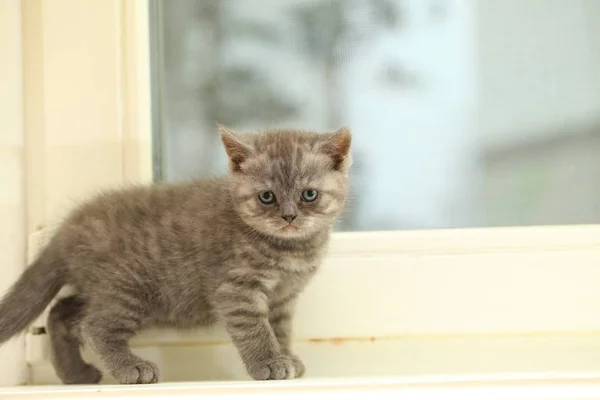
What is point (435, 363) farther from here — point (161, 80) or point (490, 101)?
point (161, 80)

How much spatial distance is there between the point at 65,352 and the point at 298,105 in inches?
25.8

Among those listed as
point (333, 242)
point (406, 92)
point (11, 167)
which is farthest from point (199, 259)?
point (406, 92)

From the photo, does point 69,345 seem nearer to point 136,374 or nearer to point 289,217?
point 136,374

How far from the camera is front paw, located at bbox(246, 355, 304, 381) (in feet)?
3.50

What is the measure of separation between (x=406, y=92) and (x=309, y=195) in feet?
1.24

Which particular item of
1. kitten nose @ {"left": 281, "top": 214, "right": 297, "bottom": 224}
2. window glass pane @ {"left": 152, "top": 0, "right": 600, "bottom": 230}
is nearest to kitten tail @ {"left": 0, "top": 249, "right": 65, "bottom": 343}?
window glass pane @ {"left": 152, "top": 0, "right": 600, "bottom": 230}

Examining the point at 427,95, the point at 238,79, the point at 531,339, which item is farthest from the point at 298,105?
the point at 531,339

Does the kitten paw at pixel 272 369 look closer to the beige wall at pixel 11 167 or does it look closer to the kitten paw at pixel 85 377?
the kitten paw at pixel 85 377

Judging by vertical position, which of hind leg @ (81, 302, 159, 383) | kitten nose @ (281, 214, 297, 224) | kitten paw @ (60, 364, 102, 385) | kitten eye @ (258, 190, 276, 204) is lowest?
kitten paw @ (60, 364, 102, 385)

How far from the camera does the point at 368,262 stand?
129cm

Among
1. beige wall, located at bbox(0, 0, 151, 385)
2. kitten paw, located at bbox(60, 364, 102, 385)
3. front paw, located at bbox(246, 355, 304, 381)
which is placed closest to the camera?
front paw, located at bbox(246, 355, 304, 381)

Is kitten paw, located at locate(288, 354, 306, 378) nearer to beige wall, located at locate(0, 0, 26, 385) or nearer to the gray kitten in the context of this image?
the gray kitten

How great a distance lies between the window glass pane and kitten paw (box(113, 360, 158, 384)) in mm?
424

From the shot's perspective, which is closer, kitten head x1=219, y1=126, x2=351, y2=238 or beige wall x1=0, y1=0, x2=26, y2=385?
kitten head x1=219, y1=126, x2=351, y2=238
